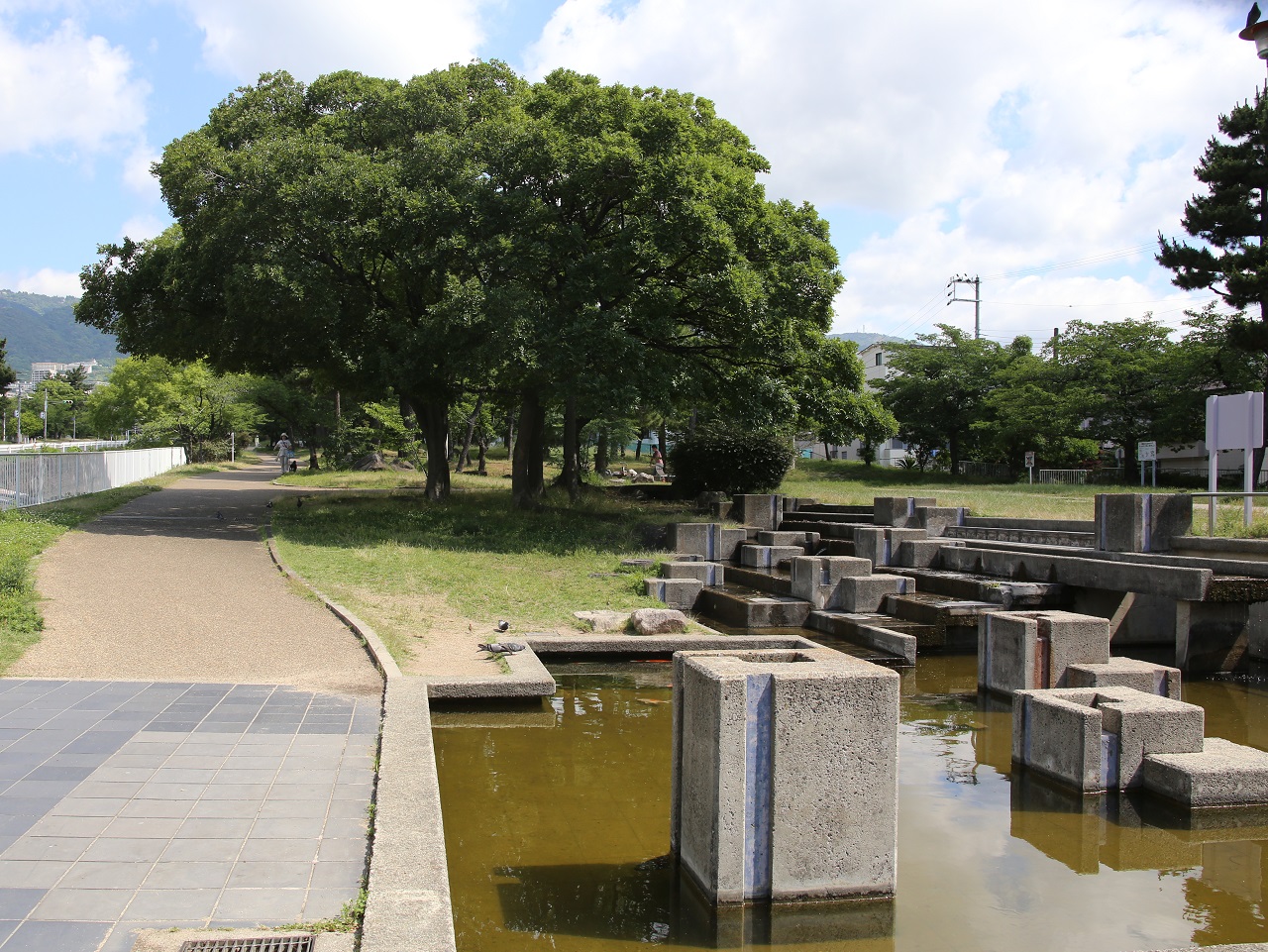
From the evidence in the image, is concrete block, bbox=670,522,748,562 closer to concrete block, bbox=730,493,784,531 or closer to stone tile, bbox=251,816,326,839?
concrete block, bbox=730,493,784,531

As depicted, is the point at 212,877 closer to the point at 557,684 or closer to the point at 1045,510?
the point at 557,684

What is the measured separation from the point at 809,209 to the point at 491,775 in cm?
1953

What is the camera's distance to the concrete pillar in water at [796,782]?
4.64 metres

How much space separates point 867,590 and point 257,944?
11.8 m

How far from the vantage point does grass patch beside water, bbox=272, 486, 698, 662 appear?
1191 cm

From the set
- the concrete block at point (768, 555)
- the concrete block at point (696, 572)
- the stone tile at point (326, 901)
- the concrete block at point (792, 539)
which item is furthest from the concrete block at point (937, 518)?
the stone tile at point (326, 901)

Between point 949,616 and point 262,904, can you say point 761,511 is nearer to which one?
point 949,616

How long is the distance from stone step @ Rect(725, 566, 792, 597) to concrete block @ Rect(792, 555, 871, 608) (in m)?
0.77

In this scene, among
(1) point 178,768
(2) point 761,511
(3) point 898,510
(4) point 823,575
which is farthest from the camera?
A: (2) point 761,511

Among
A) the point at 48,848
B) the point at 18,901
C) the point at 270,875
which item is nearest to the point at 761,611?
the point at 270,875

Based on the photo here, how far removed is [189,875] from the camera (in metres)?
4.16

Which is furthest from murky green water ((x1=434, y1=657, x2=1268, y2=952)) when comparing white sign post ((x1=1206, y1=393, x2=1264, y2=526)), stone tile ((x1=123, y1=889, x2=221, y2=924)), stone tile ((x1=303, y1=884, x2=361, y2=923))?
white sign post ((x1=1206, y1=393, x2=1264, y2=526))

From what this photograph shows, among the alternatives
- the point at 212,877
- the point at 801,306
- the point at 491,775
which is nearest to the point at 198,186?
the point at 801,306

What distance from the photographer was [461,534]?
19.8 m
